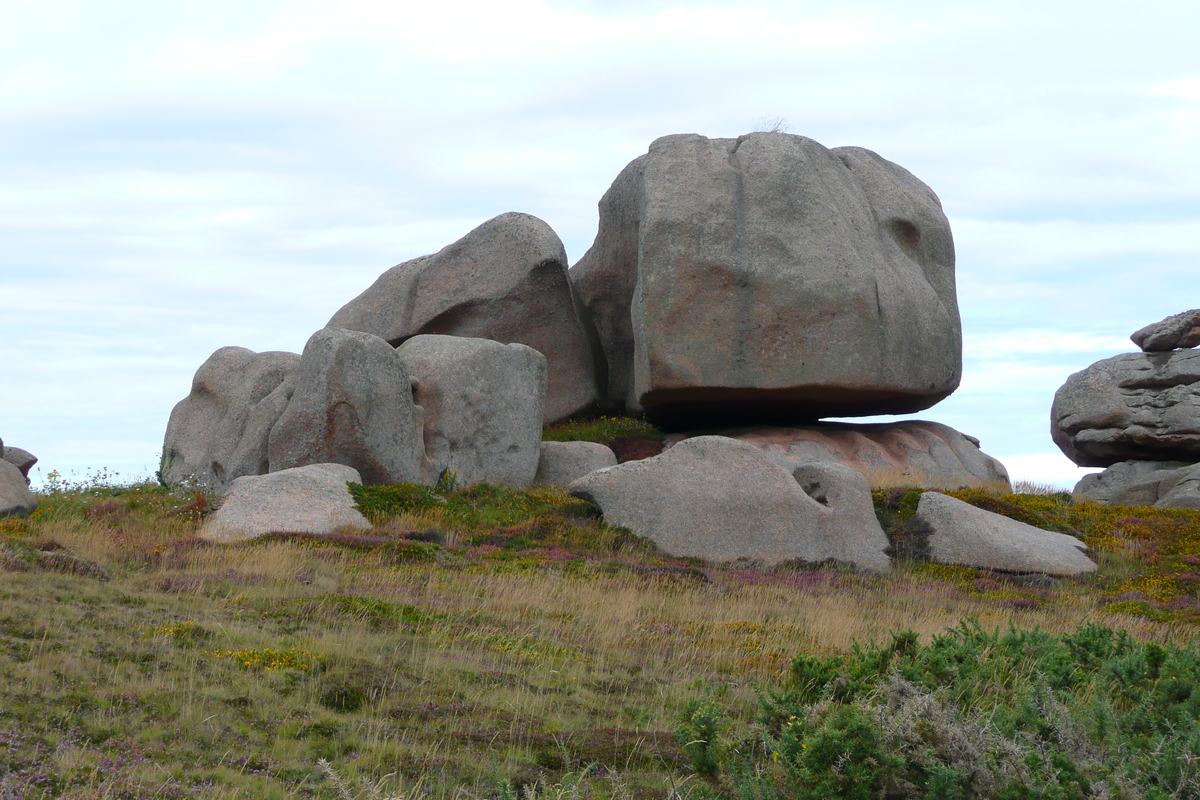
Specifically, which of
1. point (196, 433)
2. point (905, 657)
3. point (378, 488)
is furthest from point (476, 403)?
point (905, 657)

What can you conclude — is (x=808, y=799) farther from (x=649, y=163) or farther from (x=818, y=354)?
(x=649, y=163)

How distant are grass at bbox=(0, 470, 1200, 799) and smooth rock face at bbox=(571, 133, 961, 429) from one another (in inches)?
371

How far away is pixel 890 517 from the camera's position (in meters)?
23.1

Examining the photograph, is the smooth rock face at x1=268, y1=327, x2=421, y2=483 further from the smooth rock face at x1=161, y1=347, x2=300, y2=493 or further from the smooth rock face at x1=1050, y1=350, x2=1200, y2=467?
the smooth rock face at x1=1050, y1=350, x2=1200, y2=467

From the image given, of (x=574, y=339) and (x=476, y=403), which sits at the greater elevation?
(x=574, y=339)

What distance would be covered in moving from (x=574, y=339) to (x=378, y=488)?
13.4m

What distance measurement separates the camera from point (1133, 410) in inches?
1346

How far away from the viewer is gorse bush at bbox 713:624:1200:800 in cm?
698

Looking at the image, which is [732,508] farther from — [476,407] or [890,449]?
[890,449]

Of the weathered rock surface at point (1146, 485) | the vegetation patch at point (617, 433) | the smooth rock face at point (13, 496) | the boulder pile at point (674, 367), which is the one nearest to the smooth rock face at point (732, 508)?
the boulder pile at point (674, 367)

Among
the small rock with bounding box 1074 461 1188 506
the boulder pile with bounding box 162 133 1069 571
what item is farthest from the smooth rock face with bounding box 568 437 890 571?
the small rock with bounding box 1074 461 1188 506

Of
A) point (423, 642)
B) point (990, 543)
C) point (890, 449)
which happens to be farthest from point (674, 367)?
point (423, 642)

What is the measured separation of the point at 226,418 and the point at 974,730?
23270 mm

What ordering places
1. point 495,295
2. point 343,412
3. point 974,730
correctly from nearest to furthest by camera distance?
point 974,730, point 343,412, point 495,295
